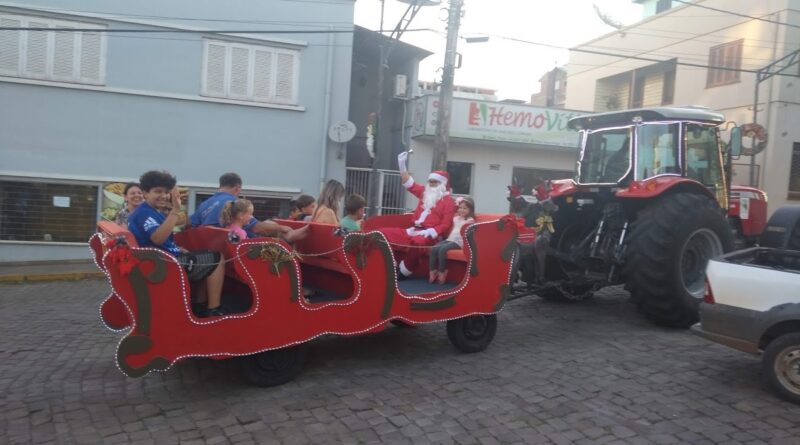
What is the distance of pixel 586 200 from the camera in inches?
307

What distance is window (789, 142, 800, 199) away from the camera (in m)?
17.9

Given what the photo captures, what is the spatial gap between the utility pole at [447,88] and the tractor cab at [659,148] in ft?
15.7

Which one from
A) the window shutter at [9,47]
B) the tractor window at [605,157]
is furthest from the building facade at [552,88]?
the tractor window at [605,157]

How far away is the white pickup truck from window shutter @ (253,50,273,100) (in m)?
10.2

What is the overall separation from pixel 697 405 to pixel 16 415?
4.93 m

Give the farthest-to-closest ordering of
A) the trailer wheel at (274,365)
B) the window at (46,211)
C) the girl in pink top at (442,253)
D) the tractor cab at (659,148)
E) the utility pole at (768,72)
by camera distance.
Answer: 1. the utility pole at (768,72)
2. the window at (46,211)
3. the tractor cab at (659,148)
4. the girl in pink top at (442,253)
5. the trailer wheel at (274,365)

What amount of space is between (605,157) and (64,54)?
10.3 meters

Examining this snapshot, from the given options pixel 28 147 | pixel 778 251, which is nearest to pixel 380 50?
pixel 28 147

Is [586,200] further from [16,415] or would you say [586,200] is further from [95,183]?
[95,183]

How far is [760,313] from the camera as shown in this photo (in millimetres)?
4801

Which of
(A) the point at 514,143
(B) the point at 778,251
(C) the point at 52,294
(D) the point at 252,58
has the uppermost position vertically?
(D) the point at 252,58

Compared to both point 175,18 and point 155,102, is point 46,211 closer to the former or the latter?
point 155,102

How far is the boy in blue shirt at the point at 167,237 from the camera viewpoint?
4578 millimetres

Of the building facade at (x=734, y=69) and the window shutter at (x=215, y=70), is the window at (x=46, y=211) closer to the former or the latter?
the window shutter at (x=215, y=70)
